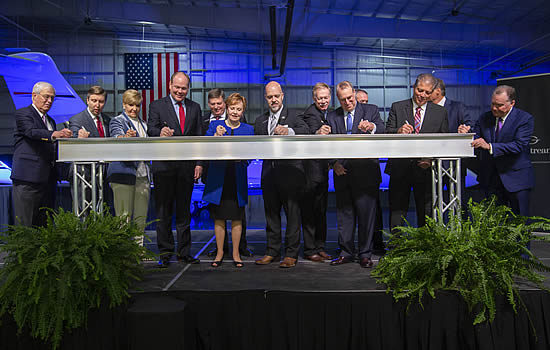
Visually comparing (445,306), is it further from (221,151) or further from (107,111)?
(107,111)

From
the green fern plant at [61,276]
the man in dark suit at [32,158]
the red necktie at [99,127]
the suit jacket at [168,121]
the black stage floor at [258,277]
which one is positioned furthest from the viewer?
the red necktie at [99,127]

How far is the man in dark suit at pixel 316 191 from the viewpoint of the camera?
382cm

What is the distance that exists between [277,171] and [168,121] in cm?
110

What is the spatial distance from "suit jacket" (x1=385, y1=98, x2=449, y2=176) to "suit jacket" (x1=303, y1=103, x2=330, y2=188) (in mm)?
606

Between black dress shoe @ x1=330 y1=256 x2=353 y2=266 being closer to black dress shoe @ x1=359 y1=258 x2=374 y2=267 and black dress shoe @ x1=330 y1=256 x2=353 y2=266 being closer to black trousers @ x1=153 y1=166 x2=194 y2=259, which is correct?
black dress shoe @ x1=359 y1=258 x2=374 y2=267

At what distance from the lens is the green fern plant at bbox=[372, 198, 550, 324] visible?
2389mm

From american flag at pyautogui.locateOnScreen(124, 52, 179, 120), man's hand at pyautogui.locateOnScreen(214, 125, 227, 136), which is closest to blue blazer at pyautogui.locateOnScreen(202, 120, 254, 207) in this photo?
man's hand at pyautogui.locateOnScreen(214, 125, 227, 136)

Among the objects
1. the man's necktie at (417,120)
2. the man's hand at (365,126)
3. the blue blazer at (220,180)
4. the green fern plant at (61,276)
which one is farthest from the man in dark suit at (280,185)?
the green fern plant at (61,276)

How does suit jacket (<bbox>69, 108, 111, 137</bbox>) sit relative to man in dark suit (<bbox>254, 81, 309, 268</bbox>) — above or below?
above

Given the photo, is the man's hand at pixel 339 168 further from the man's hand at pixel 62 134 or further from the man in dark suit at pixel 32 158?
the man in dark suit at pixel 32 158

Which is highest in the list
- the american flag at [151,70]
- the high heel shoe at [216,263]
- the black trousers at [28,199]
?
the american flag at [151,70]

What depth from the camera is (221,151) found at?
317cm

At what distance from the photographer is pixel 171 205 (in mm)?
3779

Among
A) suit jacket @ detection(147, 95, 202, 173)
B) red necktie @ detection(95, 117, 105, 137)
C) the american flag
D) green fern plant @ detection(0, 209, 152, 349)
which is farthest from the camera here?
the american flag
